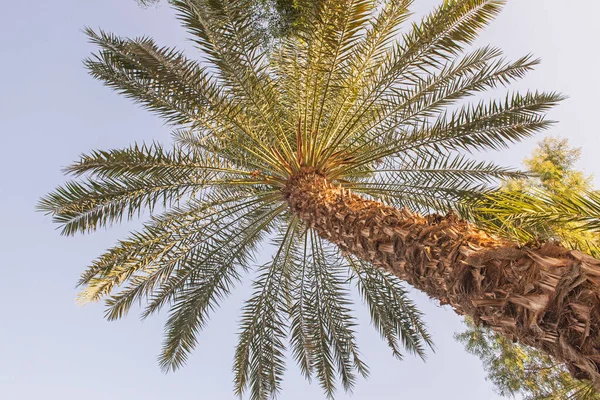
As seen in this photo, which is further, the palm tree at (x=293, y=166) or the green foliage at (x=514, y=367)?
the green foliage at (x=514, y=367)

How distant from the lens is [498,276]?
8.03 ft

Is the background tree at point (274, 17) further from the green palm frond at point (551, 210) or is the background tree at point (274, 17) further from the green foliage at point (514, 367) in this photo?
the green foliage at point (514, 367)

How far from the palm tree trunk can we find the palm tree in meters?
0.10

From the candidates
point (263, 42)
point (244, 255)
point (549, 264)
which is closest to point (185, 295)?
point (244, 255)

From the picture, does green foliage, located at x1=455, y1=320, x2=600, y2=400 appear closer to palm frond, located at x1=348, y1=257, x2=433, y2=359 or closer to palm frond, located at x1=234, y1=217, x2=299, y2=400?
palm frond, located at x1=348, y1=257, x2=433, y2=359

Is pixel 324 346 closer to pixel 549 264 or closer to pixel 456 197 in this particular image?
pixel 456 197

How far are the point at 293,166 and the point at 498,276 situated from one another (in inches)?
177

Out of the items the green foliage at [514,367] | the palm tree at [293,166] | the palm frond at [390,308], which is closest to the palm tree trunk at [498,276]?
the palm tree at [293,166]

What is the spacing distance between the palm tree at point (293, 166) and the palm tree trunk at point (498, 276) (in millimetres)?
102

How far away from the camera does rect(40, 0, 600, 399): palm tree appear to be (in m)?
5.53

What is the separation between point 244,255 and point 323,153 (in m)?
2.33

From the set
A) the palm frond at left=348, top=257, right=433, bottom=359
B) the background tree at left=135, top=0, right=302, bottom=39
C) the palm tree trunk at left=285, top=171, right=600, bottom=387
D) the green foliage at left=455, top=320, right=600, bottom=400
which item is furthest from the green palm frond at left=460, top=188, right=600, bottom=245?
the green foliage at left=455, top=320, right=600, bottom=400

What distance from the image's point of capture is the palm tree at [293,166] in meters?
5.53

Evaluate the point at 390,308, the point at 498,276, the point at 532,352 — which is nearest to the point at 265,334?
the point at 390,308
